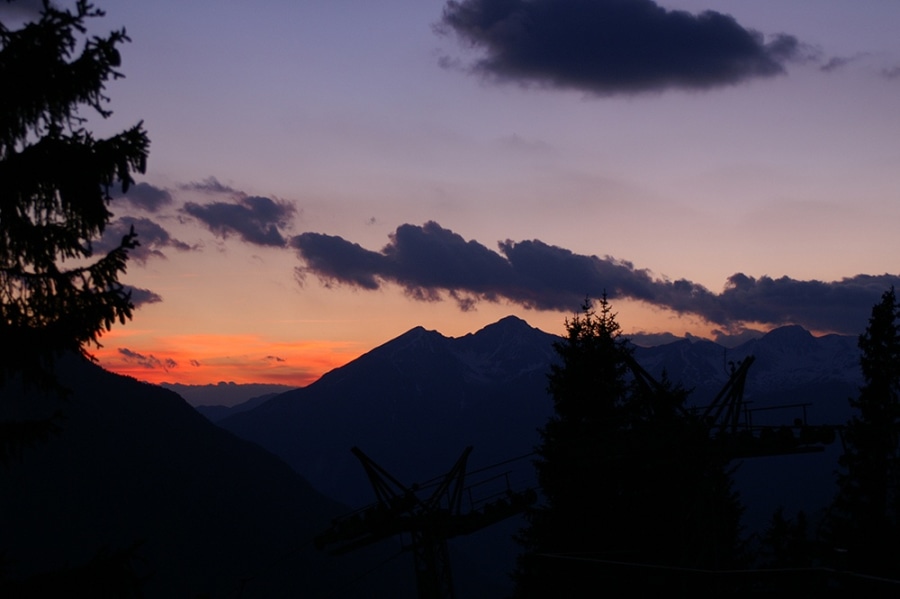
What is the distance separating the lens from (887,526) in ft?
128

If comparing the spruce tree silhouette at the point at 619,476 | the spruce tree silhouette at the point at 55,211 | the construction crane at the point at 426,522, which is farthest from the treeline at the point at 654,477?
the spruce tree silhouette at the point at 55,211

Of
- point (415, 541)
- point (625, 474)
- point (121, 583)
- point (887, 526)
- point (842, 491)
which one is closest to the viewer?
point (121, 583)

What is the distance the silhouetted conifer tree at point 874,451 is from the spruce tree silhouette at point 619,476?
5.29 metres

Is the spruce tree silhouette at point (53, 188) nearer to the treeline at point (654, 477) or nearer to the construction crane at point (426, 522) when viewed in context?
the treeline at point (654, 477)

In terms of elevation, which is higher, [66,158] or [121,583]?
[66,158]

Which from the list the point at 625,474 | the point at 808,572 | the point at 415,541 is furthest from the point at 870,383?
the point at 808,572

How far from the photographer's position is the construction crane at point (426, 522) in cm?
3083

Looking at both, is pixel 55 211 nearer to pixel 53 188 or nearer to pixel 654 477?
pixel 53 188

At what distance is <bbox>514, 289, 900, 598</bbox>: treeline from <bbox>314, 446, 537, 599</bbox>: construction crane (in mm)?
2291

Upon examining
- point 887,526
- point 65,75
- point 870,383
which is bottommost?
point 887,526

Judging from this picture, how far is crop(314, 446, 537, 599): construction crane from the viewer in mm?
30828

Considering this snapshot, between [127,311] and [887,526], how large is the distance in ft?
123

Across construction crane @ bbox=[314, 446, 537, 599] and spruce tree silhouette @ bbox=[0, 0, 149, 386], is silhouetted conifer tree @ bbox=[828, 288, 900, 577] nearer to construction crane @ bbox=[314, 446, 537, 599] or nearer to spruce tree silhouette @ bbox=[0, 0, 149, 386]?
construction crane @ bbox=[314, 446, 537, 599]

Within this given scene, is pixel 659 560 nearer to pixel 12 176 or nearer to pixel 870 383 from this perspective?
pixel 870 383
